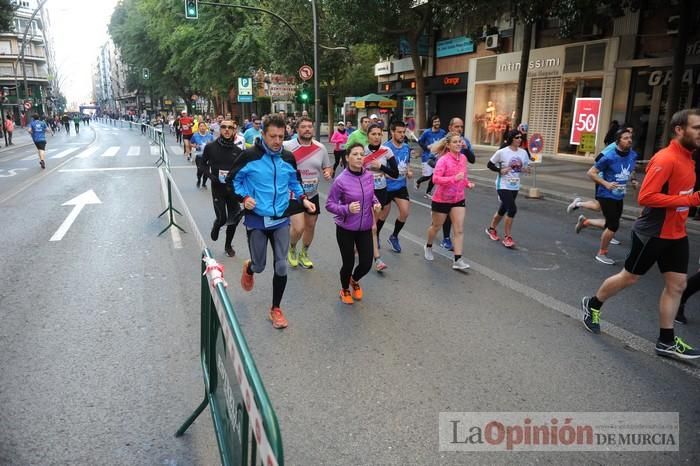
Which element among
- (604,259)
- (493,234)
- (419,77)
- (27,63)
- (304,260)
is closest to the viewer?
(304,260)

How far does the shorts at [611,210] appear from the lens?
675 centimetres

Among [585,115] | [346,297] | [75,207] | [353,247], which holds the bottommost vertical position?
[75,207]

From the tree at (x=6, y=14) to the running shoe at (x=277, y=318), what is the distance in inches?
1012

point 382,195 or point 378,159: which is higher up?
point 378,159

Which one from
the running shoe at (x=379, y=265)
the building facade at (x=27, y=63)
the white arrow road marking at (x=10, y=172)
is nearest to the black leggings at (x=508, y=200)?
the running shoe at (x=379, y=265)

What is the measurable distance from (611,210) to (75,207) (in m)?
10.0

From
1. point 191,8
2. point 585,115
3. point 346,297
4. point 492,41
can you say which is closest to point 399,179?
point 346,297

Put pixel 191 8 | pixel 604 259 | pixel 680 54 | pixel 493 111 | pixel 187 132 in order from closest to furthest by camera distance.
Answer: pixel 604 259, pixel 680 54, pixel 191 8, pixel 187 132, pixel 493 111

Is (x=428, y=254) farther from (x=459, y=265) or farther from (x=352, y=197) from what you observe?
(x=352, y=197)

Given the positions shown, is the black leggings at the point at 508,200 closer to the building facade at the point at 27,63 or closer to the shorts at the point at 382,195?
the shorts at the point at 382,195

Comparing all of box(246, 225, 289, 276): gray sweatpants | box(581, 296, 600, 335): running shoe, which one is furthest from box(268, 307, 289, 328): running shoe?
box(581, 296, 600, 335): running shoe

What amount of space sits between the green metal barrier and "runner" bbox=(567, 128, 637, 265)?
531 centimetres

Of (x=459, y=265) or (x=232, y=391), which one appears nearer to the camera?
(x=232, y=391)

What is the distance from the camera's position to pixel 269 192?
4.57 meters
